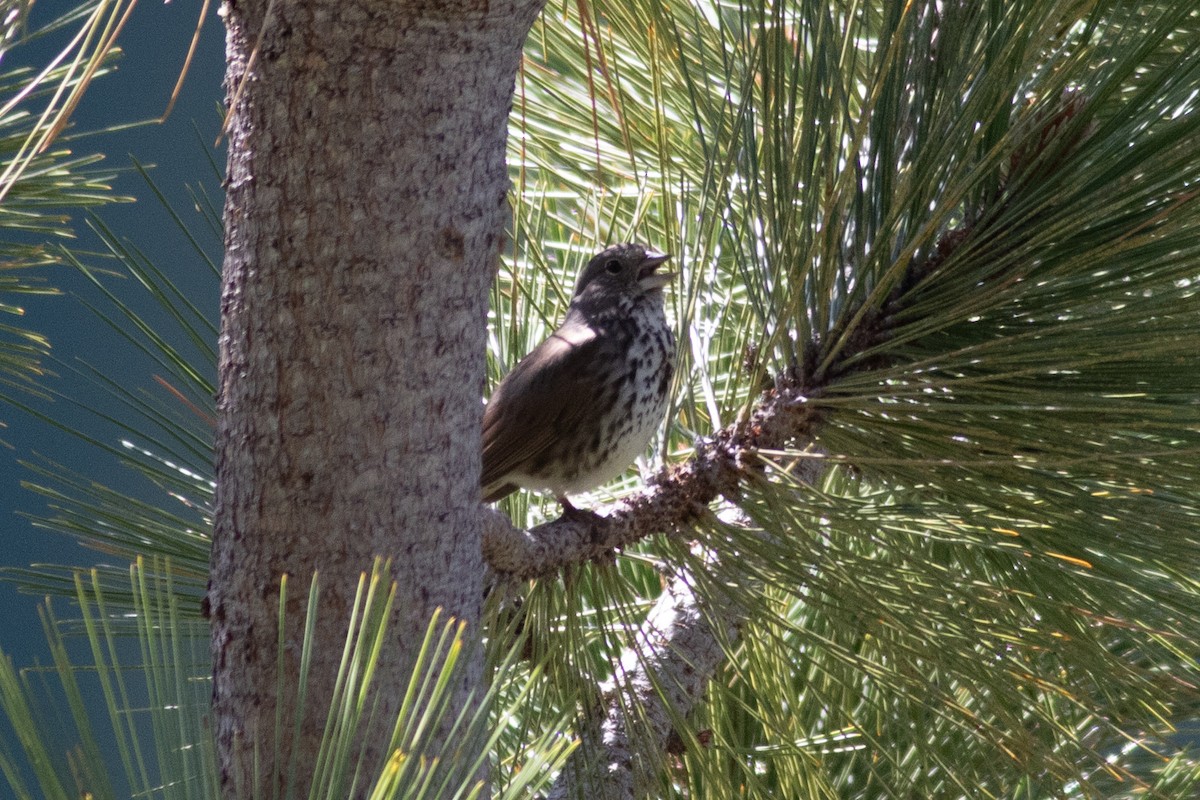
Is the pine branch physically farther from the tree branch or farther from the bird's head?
the bird's head

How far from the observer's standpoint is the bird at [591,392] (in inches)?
63.1

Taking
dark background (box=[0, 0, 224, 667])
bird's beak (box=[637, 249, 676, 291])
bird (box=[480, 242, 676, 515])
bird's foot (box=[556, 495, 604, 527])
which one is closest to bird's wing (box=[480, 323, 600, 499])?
bird (box=[480, 242, 676, 515])

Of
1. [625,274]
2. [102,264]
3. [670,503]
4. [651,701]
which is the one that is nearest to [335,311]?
[670,503]

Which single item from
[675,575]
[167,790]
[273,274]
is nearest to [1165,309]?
[675,575]

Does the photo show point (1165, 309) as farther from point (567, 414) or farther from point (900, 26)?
point (567, 414)

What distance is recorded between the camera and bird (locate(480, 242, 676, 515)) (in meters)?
→ 1.60

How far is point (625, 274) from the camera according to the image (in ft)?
5.73

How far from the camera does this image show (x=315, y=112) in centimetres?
73

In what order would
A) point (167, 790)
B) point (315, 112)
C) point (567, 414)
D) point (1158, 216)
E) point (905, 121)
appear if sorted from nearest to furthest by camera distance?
point (167, 790)
point (315, 112)
point (1158, 216)
point (905, 121)
point (567, 414)

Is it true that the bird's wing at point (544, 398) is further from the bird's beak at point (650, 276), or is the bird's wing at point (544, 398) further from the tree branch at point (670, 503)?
the tree branch at point (670, 503)

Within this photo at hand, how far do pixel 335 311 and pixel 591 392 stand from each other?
92 cm

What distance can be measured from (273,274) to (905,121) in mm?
524

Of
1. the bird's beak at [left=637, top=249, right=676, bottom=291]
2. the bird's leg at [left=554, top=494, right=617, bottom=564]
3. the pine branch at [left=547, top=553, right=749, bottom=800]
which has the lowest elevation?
the pine branch at [left=547, top=553, right=749, bottom=800]

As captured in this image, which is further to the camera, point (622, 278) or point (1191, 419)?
point (622, 278)
